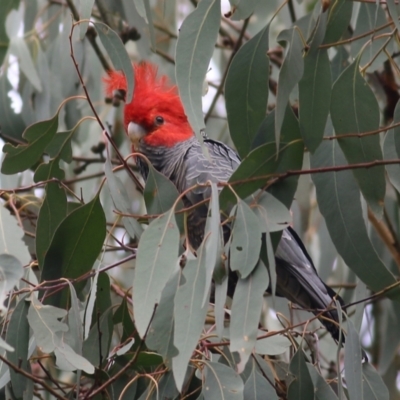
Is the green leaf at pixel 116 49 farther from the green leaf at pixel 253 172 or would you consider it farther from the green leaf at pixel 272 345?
the green leaf at pixel 272 345

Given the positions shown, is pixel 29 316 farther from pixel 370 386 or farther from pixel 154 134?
pixel 154 134

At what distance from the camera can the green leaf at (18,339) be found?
1.96 metres

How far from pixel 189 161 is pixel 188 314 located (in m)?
1.30

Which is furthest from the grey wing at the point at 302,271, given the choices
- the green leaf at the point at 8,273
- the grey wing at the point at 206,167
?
the green leaf at the point at 8,273

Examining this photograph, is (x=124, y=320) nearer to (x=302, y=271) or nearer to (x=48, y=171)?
(x=48, y=171)

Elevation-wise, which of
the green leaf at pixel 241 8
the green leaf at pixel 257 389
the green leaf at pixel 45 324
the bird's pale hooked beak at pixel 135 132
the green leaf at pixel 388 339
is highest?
the green leaf at pixel 241 8

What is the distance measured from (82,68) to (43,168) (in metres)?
1.31

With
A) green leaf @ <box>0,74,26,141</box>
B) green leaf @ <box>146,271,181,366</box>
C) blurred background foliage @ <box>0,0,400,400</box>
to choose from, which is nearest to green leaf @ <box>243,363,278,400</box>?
blurred background foliage @ <box>0,0,400,400</box>

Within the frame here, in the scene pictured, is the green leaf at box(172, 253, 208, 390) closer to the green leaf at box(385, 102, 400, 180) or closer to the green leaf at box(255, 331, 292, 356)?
the green leaf at box(255, 331, 292, 356)

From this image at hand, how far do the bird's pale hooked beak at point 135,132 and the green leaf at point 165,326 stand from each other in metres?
1.50

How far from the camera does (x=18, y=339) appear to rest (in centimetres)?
198

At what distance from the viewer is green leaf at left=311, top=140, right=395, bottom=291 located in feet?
7.29

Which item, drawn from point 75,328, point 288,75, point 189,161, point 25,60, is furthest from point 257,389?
point 25,60

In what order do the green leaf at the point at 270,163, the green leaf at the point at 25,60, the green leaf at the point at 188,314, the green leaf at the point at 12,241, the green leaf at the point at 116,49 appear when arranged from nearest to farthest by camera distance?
the green leaf at the point at 188,314
the green leaf at the point at 12,241
the green leaf at the point at 270,163
the green leaf at the point at 116,49
the green leaf at the point at 25,60
